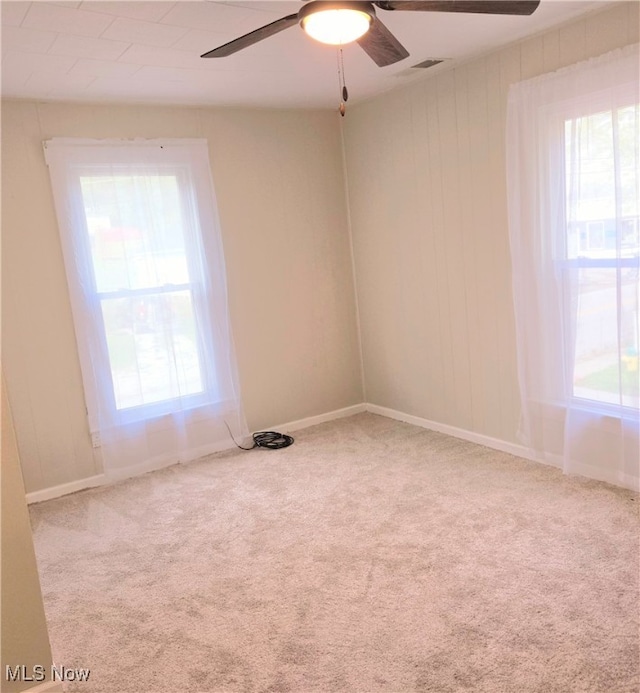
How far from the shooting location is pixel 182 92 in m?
3.91

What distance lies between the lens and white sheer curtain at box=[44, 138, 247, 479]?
13.0 feet

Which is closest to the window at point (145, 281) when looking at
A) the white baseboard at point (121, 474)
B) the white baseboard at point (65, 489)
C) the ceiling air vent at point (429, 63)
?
the white baseboard at point (121, 474)

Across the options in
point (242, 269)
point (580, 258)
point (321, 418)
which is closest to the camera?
point (580, 258)

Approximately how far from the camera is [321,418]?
511cm

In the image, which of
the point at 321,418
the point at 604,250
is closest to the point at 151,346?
the point at 321,418

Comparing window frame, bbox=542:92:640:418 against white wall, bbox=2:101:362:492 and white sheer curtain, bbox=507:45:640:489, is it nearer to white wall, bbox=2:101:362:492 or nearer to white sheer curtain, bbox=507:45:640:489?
white sheer curtain, bbox=507:45:640:489

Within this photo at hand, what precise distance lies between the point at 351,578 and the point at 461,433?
1.91m

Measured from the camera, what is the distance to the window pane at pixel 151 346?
162 inches

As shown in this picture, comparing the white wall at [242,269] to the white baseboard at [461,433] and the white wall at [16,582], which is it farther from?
the white wall at [16,582]

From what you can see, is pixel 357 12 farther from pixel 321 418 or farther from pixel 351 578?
pixel 321 418

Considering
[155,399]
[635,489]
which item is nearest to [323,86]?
[155,399]

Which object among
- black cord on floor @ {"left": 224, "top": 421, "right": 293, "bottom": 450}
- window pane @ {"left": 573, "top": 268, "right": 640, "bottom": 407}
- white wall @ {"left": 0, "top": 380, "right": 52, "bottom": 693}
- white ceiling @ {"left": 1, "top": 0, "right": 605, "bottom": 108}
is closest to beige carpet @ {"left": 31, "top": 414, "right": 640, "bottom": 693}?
white wall @ {"left": 0, "top": 380, "right": 52, "bottom": 693}

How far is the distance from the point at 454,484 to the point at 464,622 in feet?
4.33

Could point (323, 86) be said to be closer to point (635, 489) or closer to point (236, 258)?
point (236, 258)
